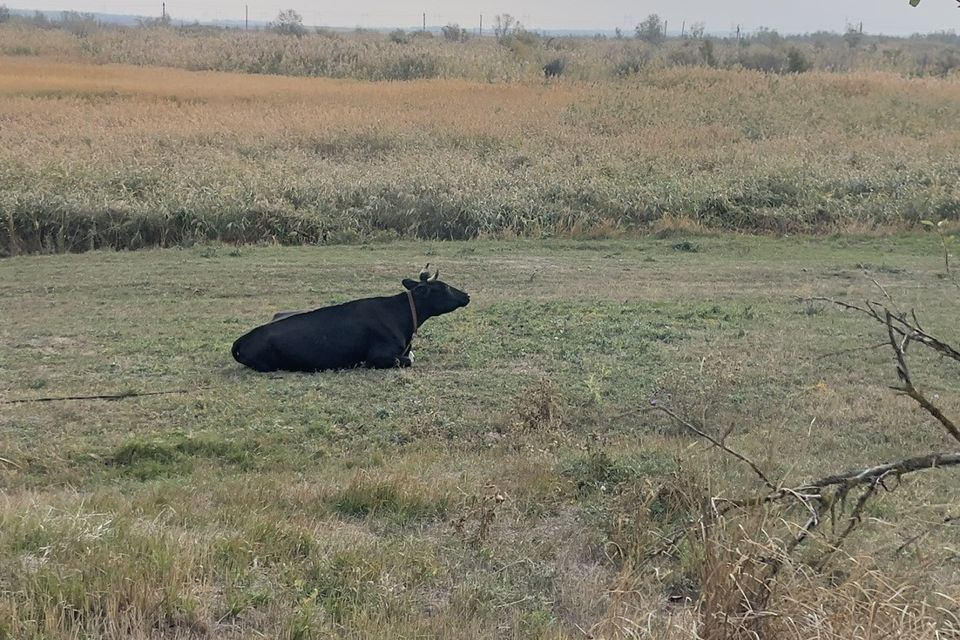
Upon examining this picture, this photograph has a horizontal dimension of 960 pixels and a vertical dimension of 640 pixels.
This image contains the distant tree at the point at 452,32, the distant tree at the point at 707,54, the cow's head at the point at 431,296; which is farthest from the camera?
the distant tree at the point at 452,32

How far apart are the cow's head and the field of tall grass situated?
8925 mm

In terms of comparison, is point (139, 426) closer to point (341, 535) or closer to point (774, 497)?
→ point (341, 535)

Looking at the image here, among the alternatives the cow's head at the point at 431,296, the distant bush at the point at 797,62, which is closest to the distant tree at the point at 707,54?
the distant bush at the point at 797,62

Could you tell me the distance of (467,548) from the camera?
545cm

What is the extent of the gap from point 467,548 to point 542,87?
39.7 meters

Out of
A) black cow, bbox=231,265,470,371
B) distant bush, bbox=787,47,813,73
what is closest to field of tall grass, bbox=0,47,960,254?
black cow, bbox=231,265,470,371

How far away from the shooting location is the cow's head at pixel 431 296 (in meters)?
11.4

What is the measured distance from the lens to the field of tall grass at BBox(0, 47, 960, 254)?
20.3 metres

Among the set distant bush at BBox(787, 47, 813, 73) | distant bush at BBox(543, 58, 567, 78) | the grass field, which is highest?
distant bush at BBox(787, 47, 813, 73)

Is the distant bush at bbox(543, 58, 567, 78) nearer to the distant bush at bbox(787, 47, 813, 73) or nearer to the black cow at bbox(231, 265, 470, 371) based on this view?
the distant bush at bbox(787, 47, 813, 73)

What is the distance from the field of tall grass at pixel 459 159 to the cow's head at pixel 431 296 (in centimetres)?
892

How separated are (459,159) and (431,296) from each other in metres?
15.3

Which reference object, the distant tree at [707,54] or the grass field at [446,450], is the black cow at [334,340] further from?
the distant tree at [707,54]

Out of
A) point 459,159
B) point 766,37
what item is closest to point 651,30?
point 766,37
